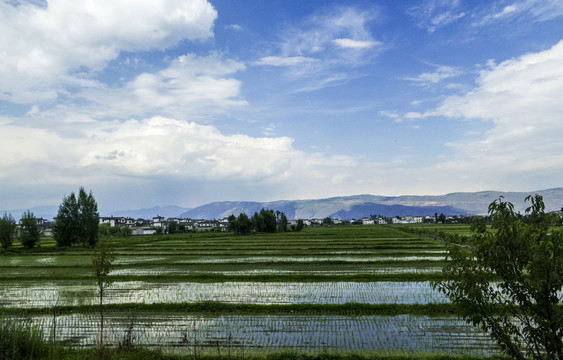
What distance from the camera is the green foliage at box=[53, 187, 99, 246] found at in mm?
71250

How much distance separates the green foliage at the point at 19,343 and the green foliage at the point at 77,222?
67.1 metres

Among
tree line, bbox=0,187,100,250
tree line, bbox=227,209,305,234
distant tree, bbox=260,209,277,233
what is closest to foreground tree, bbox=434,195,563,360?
tree line, bbox=0,187,100,250

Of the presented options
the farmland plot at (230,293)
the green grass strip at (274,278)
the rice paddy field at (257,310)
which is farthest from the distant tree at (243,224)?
the farmland plot at (230,293)

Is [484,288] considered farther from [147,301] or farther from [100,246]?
[147,301]

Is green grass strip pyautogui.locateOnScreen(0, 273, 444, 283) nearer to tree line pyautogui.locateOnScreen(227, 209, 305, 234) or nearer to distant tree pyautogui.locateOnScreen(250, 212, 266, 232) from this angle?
tree line pyautogui.locateOnScreen(227, 209, 305, 234)

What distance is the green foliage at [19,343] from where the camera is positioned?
38.1 ft

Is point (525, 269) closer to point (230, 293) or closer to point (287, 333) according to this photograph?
point (287, 333)

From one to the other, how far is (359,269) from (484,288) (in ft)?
83.8

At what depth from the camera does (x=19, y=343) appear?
12.0 meters

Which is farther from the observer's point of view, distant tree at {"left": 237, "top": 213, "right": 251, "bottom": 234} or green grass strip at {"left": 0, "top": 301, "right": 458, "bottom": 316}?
distant tree at {"left": 237, "top": 213, "right": 251, "bottom": 234}

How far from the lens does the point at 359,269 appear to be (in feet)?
106

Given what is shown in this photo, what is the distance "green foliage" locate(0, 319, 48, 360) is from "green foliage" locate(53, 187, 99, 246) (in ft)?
220

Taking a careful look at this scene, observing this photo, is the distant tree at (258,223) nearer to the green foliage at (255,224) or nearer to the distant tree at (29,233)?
the green foliage at (255,224)

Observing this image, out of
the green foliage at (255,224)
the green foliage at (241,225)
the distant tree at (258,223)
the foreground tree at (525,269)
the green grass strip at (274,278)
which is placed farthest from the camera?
the distant tree at (258,223)
